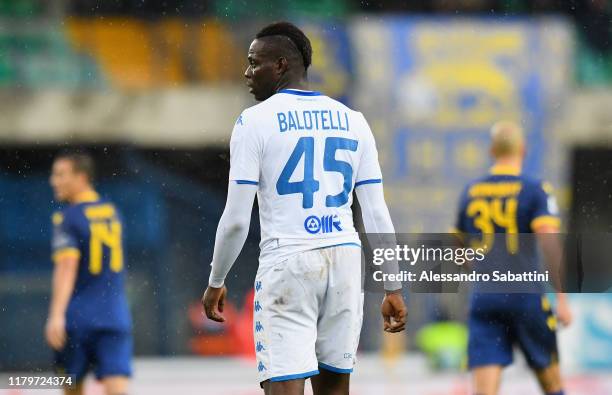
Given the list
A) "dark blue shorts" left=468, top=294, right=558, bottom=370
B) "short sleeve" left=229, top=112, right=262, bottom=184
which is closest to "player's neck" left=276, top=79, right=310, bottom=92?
"short sleeve" left=229, top=112, right=262, bottom=184

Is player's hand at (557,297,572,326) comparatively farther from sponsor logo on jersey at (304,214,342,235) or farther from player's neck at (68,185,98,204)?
player's neck at (68,185,98,204)

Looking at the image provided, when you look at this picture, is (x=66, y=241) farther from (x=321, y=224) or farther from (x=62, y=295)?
(x=321, y=224)

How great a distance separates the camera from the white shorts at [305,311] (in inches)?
140

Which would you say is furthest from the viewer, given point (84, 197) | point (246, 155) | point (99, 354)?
point (84, 197)

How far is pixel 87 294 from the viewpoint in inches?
232

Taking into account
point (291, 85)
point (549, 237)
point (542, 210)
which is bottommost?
point (549, 237)

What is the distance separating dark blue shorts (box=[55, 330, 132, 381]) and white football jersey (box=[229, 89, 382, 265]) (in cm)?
244

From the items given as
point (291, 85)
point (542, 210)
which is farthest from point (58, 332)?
point (291, 85)

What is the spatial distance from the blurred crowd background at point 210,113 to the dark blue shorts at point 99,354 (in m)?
3.25

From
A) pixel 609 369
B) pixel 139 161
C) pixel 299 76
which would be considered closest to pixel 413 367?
pixel 609 369

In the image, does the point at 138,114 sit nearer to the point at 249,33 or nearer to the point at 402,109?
the point at 249,33

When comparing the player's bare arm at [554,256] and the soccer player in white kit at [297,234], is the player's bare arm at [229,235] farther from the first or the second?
the player's bare arm at [554,256]

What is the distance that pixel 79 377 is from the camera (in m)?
5.87

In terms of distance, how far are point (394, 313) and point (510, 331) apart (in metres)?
2.05
